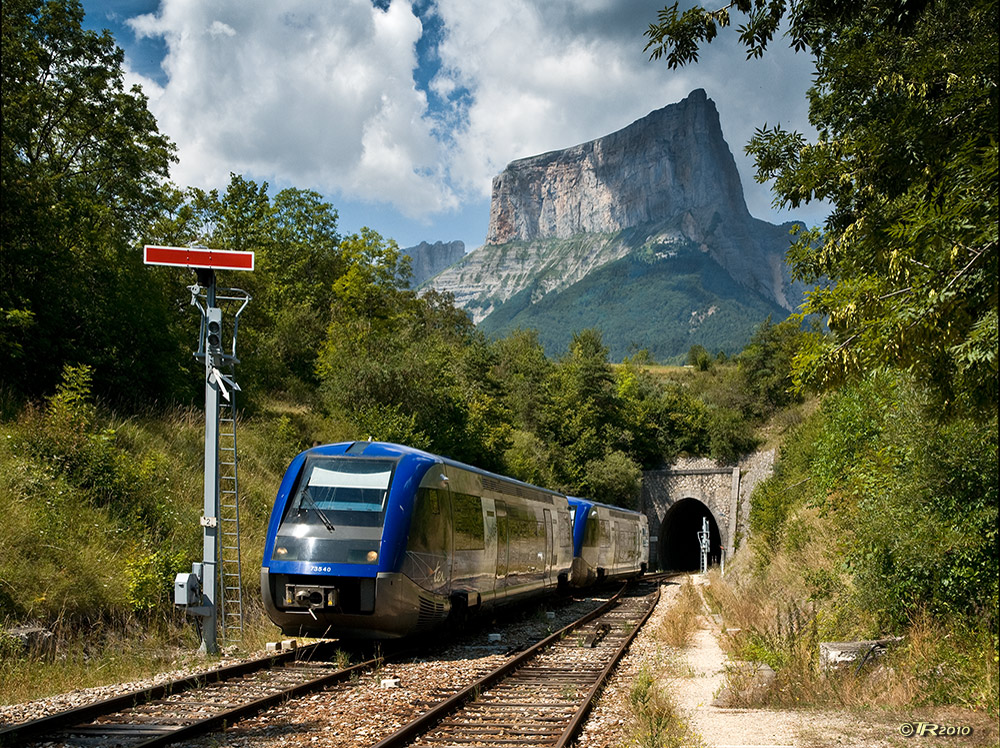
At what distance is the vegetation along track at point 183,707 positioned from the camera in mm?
6816

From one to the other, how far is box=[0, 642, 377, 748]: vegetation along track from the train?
0.74 m

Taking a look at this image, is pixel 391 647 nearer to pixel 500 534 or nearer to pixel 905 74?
pixel 500 534

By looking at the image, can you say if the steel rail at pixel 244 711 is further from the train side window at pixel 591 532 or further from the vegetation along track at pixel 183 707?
the train side window at pixel 591 532

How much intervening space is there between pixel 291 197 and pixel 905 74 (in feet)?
169

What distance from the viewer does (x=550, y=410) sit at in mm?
57562

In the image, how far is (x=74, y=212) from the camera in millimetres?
21062

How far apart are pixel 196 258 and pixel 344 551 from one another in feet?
16.2

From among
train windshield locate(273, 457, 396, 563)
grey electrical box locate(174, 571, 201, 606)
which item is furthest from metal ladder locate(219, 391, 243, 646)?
train windshield locate(273, 457, 396, 563)

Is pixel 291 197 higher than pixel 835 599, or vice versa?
pixel 291 197

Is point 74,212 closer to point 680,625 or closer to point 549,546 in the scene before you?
point 549,546

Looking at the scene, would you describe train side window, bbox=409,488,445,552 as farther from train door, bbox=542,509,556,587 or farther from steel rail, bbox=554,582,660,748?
train door, bbox=542,509,556,587

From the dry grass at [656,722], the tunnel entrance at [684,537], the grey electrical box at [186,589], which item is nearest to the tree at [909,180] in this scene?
the dry grass at [656,722]

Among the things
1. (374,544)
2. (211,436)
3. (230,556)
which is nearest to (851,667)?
(374,544)

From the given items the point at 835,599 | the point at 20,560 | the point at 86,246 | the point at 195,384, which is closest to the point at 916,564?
the point at 835,599
